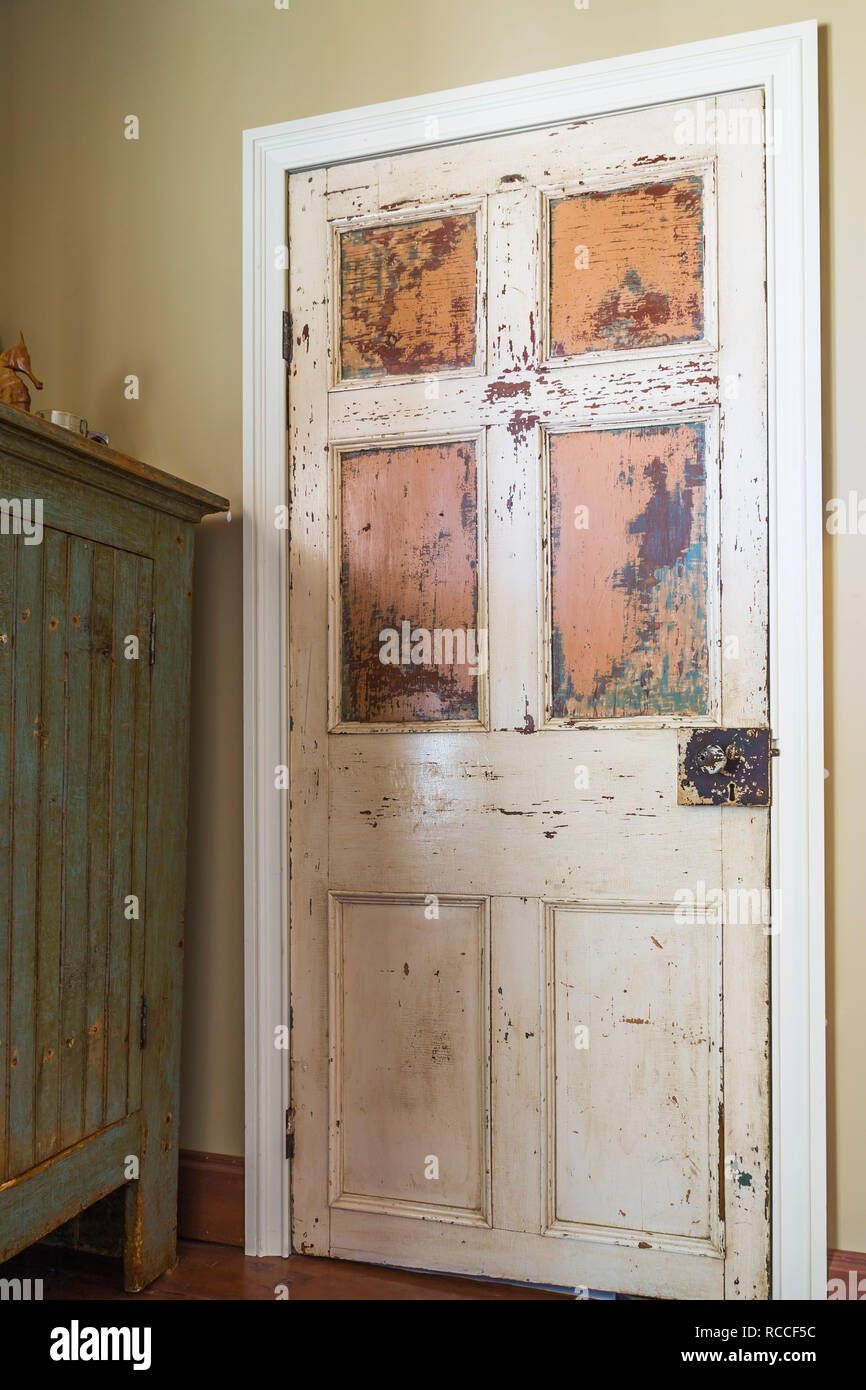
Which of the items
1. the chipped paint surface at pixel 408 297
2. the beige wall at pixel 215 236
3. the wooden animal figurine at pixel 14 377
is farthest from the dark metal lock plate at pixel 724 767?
the wooden animal figurine at pixel 14 377

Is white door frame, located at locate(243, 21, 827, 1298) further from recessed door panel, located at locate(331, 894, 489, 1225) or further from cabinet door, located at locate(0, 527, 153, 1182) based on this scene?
cabinet door, located at locate(0, 527, 153, 1182)

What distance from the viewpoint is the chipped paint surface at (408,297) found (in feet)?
6.42

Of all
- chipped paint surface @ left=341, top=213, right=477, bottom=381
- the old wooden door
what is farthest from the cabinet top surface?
chipped paint surface @ left=341, top=213, right=477, bottom=381

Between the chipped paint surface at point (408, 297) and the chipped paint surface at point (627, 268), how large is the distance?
0.18 metres

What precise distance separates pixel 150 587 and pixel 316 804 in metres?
0.53

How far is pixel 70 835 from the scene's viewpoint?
63.8 inches

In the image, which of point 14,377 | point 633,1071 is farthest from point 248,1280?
point 14,377

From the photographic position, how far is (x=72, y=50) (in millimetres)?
2238

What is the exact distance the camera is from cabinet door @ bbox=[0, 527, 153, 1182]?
1493mm

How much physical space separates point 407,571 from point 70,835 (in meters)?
0.79

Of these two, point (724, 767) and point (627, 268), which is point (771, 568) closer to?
point (724, 767)

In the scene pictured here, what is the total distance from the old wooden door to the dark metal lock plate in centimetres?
2

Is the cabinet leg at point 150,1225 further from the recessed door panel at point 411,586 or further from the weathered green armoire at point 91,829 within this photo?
the recessed door panel at point 411,586

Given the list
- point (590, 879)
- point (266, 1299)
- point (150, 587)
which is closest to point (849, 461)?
point (590, 879)
